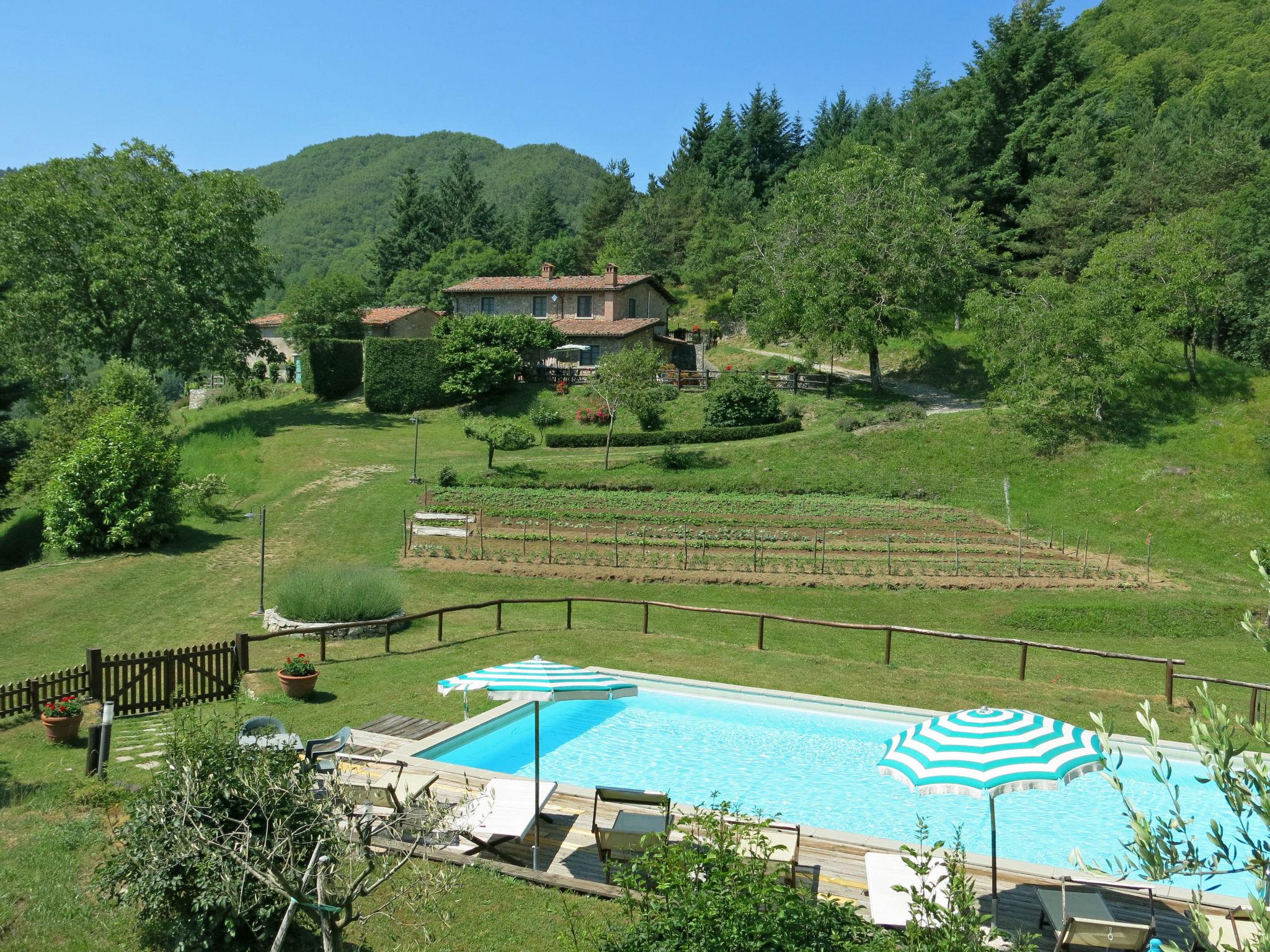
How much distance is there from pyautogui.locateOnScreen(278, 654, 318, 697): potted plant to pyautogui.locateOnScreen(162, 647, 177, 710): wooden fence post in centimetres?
158

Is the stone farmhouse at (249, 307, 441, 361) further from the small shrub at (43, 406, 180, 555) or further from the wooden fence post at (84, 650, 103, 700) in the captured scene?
the wooden fence post at (84, 650, 103, 700)

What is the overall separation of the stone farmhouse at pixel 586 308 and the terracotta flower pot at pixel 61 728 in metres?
42.0

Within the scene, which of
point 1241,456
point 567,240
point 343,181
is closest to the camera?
point 1241,456

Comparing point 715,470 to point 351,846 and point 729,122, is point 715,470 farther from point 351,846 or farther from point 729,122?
point 729,122

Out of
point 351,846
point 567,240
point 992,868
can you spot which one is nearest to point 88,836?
point 351,846

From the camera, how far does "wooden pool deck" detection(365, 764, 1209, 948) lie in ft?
27.0

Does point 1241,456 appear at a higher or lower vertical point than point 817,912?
higher

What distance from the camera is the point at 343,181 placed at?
170250 mm

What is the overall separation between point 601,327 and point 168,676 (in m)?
43.1

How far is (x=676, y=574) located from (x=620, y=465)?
43.5ft

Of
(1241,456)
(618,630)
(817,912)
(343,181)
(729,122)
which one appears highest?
(343,181)

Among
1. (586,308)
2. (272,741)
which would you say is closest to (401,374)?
(586,308)

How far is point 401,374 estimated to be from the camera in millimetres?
49250

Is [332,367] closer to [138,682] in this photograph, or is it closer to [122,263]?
[122,263]
